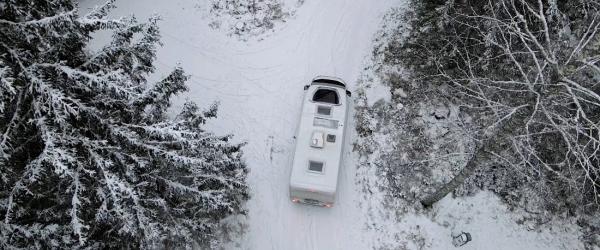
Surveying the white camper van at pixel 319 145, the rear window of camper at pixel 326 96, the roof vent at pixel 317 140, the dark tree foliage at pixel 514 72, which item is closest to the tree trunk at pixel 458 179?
the dark tree foliage at pixel 514 72

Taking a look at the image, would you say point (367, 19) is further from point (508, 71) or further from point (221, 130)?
point (221, 130)

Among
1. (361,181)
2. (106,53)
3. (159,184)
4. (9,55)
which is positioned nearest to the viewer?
(9,55)

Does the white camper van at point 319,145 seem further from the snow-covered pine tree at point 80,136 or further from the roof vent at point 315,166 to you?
the snow-covered pine tree at point 80,136

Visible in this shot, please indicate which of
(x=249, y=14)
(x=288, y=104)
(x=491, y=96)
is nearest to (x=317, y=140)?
(x=288, y=104)

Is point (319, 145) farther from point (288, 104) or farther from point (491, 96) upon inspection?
point (491, 96)

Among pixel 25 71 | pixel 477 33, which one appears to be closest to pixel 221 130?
pixel 25 71

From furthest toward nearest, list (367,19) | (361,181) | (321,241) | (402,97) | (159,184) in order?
(367,19) → (402,97) → (361,181) → (321,241) → (159,184)
